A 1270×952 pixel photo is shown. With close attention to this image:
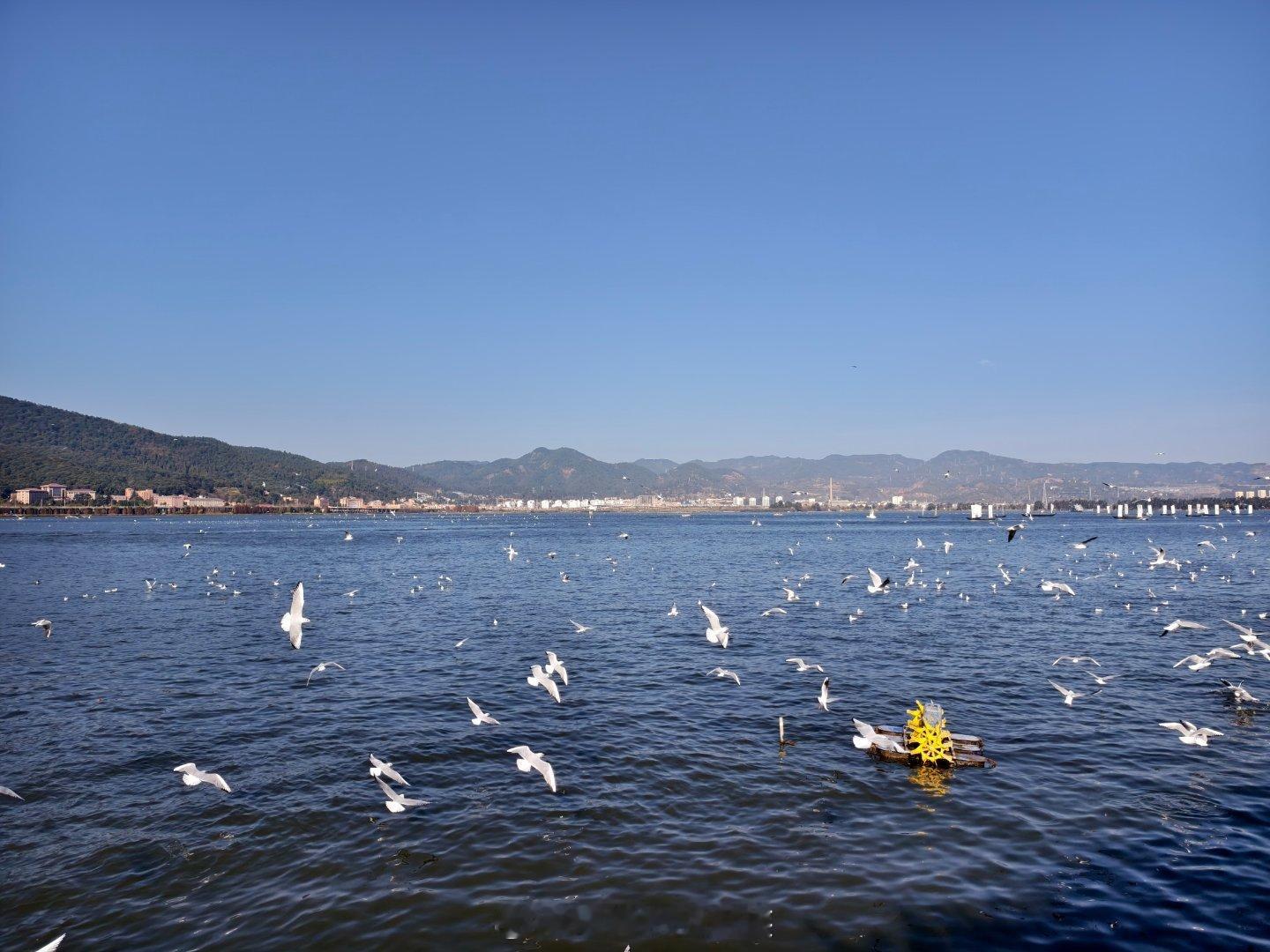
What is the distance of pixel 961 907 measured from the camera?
31.7 feet

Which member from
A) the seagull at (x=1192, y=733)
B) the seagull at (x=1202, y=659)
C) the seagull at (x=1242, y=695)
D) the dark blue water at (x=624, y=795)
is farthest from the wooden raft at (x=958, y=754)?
the seagull at (x=1242, y=695)

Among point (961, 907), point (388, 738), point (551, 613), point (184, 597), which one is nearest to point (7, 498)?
point (184, 597)

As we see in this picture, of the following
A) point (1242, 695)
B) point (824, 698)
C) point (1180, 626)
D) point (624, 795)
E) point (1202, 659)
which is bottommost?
point (624, 795)

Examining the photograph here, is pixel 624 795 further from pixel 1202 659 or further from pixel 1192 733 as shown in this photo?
pixel 1202 659

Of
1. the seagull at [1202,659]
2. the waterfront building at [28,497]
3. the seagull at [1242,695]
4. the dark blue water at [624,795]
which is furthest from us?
the waterfront building at [28,497]

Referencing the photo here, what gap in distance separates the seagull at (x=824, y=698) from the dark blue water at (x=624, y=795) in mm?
360

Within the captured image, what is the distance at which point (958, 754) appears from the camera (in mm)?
14898

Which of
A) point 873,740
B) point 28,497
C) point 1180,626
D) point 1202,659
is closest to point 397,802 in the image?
point 873,740

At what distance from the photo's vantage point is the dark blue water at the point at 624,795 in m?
9.59

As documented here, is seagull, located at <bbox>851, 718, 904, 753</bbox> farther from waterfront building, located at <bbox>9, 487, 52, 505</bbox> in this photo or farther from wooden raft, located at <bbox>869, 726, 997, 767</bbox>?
waterfront building, located at <bbox>9, 487, 52, 505</bbox>

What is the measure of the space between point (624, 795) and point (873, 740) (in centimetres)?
560

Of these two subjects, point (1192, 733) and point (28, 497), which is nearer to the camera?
point (1192, 733)

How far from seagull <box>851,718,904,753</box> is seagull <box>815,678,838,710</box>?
4.53ft

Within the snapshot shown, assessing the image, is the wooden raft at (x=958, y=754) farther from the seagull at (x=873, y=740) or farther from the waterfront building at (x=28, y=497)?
the waterfront building at (x=28, y=497)
